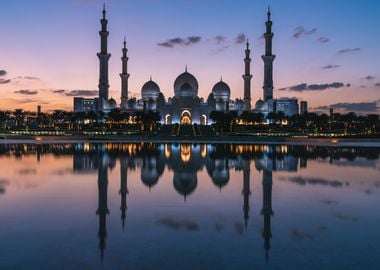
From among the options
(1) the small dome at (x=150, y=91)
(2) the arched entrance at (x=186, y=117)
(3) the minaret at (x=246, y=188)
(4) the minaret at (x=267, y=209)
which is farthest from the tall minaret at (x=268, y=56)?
(4) the minaret at (x=267, y=209)

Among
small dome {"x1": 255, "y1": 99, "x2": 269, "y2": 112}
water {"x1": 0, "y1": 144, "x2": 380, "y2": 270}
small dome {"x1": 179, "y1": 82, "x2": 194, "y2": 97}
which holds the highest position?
small dome {"x1": 179, "y1": 82, "x2": 194, "y2": 97}

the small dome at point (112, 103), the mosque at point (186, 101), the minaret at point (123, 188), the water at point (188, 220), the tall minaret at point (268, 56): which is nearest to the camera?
the water at point (188, 220)

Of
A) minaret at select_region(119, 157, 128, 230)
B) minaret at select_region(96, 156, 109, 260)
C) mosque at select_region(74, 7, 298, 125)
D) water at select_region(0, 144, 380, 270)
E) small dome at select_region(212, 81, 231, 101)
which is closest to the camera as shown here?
water at select_region(0, 144, 380, 270)

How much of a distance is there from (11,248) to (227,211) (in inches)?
139

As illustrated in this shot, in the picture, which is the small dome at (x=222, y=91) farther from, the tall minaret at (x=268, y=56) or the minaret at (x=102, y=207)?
the minaret at (x=102, y=207)

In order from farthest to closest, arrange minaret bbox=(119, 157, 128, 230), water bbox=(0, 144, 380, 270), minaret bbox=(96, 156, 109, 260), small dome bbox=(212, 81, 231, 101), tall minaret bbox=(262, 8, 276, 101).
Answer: small dome bbox=(212, 81, 231, 101) < tall minaret bbox=(262, 8, 276, 101) < minaret bbox=(119, 157, 128, 230) < minaret bbox=(96, 156, 109, 260) < water bbox=(0, 144, 380, 270)

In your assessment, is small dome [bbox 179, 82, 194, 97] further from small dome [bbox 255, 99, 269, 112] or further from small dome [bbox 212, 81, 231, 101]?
small dome [bbox 255, 99, 269, 112]

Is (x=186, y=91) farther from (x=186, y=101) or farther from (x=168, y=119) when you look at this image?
(x=168, y=119)

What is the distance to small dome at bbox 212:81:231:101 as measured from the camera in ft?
219

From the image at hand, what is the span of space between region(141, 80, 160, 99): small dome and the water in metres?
55.5

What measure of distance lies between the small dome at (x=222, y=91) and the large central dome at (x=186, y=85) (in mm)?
3925

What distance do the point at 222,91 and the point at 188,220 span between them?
201 ft

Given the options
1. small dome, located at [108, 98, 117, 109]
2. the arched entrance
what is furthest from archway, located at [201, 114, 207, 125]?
small dome, located at [108, 98, 117, 109]

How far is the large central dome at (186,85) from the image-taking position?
63531 mm
